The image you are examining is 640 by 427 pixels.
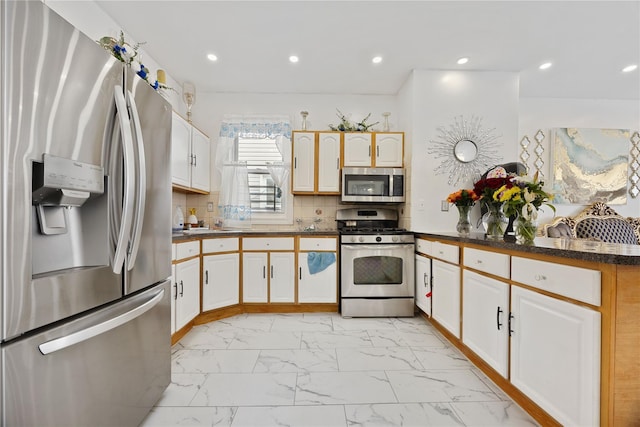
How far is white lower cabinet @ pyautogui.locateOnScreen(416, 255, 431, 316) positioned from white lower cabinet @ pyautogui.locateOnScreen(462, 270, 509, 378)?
0.63 meters

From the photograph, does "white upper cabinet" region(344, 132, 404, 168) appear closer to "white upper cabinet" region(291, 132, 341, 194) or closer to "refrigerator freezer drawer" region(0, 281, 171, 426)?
"white upper cabinet" region(291, 132, 341, 194)

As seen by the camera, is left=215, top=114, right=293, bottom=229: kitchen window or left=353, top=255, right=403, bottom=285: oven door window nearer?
left=353, top=255, right=403, bottom=285: oven door window

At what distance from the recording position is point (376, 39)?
2.67 metres

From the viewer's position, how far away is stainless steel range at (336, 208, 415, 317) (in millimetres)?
3037

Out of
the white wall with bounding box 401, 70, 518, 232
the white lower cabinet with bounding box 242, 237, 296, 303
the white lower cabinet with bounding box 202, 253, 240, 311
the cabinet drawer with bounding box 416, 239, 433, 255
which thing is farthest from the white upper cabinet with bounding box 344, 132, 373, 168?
the white lower cabinet with bounding box 202, 253, 240, 311

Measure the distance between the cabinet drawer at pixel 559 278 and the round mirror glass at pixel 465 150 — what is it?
6.51 ft

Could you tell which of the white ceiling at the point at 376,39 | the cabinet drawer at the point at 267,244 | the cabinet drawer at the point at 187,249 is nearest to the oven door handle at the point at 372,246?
the cabinet drawer at the point at 267,244

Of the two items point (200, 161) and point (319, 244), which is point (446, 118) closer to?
point (319, 244)

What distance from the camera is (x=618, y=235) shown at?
2.69m

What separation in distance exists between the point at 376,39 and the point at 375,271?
2.24 metres

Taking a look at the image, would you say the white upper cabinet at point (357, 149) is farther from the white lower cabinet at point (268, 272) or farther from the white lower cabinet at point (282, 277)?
the white lower cabinet at point (282, 277)

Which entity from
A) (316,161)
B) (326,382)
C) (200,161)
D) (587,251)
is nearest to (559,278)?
(587,251)

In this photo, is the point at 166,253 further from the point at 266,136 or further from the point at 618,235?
the point at 618,235

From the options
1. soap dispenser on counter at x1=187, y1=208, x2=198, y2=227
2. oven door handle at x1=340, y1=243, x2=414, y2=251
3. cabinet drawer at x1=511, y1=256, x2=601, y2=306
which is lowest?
oven door handle at x1=340, y1=243, x2=414, y2=251
